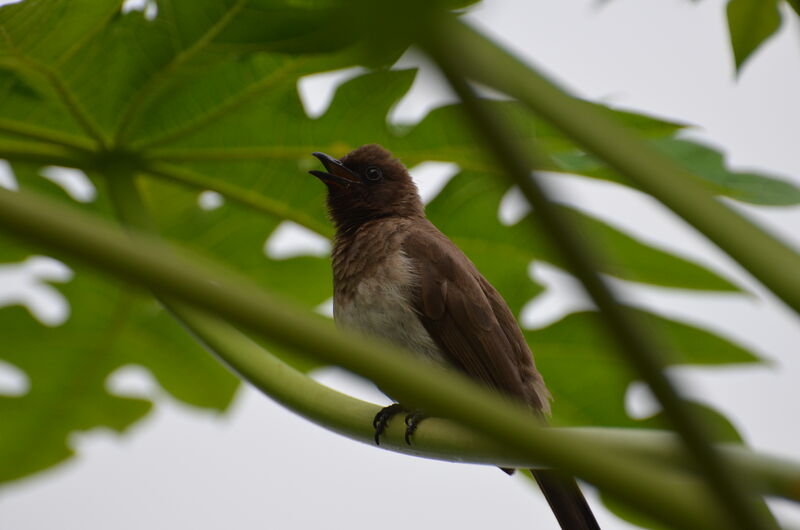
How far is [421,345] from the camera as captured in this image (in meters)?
2.79

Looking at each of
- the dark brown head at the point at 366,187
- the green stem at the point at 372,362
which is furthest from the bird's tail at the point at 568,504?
the green stem at the point at 372,362

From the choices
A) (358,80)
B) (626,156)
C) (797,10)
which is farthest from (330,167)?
(626,156)

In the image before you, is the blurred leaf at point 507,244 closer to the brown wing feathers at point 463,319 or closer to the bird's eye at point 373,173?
the brown wing feathers at point 463,319

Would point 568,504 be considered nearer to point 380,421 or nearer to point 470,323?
point 470,323

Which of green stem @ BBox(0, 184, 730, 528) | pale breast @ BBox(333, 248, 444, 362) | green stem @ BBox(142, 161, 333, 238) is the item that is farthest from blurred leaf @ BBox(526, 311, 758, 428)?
green stem @ BBox(0, 184, 730, 528)

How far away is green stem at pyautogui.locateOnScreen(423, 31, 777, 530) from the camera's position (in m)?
0.72

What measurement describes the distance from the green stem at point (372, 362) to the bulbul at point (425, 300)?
1690mm

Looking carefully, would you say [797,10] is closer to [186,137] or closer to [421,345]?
[421,345]

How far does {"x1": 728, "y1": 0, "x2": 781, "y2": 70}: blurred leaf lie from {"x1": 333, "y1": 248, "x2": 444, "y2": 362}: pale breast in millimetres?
1080

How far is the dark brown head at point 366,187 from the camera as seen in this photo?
305 cm

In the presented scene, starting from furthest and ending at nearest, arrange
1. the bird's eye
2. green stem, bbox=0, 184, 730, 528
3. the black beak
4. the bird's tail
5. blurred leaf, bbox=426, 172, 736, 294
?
the bird's eye
the black beak
blurred leaf, bbox=426, 172, 736, 294
the bird's tail
green stem, bbox=0, 184, 730, 528

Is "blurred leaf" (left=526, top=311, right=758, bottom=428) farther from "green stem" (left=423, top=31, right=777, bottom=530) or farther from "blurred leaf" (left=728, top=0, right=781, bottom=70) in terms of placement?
"green stem" (left=423, top=31, right=777, bottom=530)

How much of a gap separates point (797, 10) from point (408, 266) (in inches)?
58.1

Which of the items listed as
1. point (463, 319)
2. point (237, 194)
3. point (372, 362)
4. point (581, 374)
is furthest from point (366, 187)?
point (372, 362)
